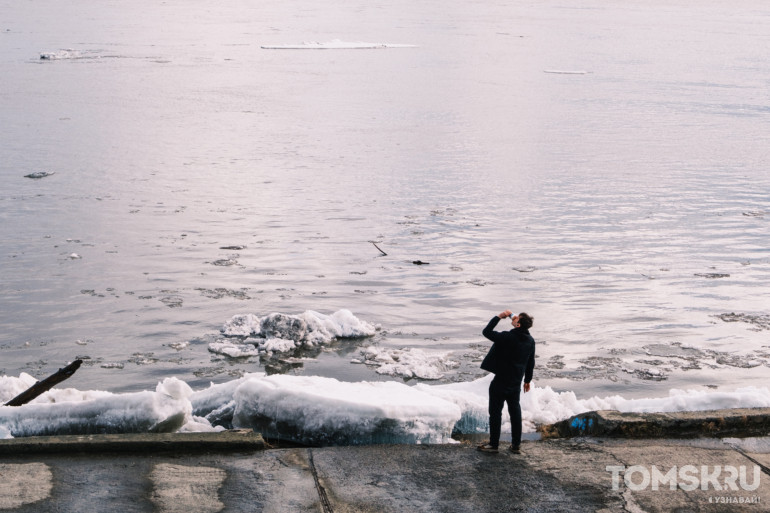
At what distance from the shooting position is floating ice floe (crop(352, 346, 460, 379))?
12383 millimetres

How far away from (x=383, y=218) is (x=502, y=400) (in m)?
12.3

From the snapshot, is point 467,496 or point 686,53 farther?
point 686,53

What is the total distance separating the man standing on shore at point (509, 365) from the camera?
28.2ft

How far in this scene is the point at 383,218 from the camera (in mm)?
20844

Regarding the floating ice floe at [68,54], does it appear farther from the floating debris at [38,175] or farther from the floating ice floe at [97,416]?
the floating ice floe at [97,416]

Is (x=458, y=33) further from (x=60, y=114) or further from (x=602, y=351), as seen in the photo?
(x=602, y=351)

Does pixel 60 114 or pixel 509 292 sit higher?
pixel 60 114

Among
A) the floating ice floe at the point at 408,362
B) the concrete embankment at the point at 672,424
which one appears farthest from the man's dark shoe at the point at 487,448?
the floating ice floe at the point at 408,362

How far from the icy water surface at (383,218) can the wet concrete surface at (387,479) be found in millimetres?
3464

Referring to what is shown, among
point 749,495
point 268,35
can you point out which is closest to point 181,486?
point 749,495

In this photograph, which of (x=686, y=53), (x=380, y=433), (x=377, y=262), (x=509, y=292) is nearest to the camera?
(x=380, y=433)

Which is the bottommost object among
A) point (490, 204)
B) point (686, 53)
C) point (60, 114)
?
point (490, 204)

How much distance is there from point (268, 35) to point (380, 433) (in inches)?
2533

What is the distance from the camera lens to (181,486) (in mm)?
7715
